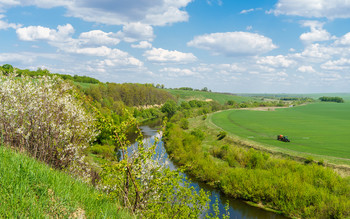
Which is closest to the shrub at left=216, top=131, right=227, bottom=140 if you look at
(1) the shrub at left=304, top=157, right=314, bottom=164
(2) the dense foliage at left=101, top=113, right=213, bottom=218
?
(1) the shrub at left=304, top=157, right=314, bottom=164

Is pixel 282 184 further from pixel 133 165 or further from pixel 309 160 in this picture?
pixel 133 165

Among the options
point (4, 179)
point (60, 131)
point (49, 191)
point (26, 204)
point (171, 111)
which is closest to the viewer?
point (26, 204)

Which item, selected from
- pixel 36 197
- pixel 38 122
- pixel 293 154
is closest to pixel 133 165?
pixel 36 197

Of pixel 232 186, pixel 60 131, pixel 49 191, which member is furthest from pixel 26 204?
pixel 232 186

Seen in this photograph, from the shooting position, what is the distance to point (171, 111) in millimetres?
143000

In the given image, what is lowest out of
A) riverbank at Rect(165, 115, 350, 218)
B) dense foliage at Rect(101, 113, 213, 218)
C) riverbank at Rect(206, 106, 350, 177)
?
riverbank at Rect(165, 115, 350, 218)

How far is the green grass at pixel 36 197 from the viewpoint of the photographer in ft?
15.3

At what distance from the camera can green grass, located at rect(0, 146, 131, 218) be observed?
4.66 metres

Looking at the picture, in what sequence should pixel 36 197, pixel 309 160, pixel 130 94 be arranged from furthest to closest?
pixel 130 94 → pixel 309 160 → pixel 36 197

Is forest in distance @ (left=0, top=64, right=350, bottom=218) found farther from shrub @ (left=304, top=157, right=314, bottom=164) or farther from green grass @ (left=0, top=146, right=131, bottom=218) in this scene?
shrub @ (left=304, top=157, right=314, bottom=164)

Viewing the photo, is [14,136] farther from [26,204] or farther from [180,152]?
[180,152]

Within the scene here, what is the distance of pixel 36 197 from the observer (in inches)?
214

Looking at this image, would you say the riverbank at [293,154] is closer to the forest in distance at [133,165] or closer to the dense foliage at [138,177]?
the forest in distance at [133,165]

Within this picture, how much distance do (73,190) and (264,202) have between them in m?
35.3
